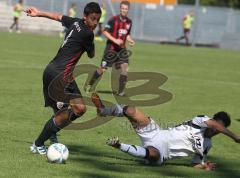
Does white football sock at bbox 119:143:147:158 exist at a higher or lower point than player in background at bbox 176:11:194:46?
higher

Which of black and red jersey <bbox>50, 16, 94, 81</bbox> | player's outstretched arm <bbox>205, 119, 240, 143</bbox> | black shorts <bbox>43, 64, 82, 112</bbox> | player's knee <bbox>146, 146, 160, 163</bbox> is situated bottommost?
player's knee <bbox>146, 146, 160, 163</bbox>

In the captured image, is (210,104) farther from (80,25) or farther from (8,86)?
(80,25)

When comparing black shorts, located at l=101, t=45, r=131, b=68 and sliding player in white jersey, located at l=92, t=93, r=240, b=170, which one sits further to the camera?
black shorts, located at l=101, t=45, r=131, b=68

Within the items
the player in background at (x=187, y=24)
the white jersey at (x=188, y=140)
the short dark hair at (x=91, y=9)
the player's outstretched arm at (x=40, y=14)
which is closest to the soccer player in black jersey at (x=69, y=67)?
the short dark hair at (x=91, y=9)

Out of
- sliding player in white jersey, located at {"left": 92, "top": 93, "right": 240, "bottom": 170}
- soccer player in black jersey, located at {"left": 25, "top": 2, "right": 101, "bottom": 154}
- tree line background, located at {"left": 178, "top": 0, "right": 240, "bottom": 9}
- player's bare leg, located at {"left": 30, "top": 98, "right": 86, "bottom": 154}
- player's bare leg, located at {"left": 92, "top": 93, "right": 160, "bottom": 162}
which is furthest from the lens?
tree line background, located at {"left": 178, "top": 0, "right": 240, "bottom": 9}

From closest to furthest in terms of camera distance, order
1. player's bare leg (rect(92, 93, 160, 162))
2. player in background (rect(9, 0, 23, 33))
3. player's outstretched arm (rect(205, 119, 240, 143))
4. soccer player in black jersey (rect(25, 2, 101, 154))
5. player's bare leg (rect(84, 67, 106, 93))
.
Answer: player's outstretched arm (rect(205, 119, 240, 143))
player's bare leg (rect(92, 93, 160, 162))
soccer player in black jersey (rect(25, 2, 101, 154))
player's bare leg (rect(84, 67, 106, 93))
player in background (rect(9, 0, 23, 33))

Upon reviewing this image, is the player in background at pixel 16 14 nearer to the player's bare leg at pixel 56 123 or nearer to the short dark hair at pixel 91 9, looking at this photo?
the short dark hair at pixel 91 9

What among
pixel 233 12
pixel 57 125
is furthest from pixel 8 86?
pixel 233 12

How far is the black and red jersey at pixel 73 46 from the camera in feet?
30.6

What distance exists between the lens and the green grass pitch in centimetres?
842

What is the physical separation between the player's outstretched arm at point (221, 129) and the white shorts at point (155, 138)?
24.6 inches

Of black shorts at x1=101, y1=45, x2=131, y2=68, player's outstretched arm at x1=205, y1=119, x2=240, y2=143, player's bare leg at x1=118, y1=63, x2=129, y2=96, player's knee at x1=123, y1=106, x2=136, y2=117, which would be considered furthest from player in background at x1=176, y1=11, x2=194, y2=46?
player's outstretched arm at x1=205, y1=119, x2=240, y2=143

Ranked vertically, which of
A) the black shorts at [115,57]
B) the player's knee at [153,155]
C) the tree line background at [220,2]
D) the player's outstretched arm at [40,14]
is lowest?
the tree line background at [220,2]

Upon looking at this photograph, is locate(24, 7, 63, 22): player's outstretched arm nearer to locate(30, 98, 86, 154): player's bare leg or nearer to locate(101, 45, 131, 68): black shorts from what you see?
locate(30, 98, 86, 154): player's bare leg
